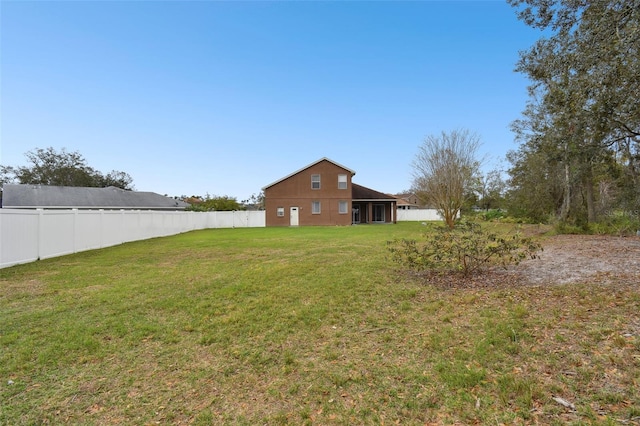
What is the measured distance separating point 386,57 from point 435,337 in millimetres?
15071

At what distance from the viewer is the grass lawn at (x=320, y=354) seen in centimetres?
239

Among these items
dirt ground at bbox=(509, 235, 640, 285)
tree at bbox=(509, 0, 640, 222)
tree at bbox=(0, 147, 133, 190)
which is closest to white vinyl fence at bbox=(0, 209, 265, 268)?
dirt ground at bbox=(509, 235, 640, 285)

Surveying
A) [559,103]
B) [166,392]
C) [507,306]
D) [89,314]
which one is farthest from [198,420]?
[559,103]

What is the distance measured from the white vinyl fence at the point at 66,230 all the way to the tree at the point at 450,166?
59.5 ft

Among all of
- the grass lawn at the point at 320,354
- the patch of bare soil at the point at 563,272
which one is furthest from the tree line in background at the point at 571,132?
the grass lawn at the point at 320,354

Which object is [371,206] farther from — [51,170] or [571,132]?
[51,170]

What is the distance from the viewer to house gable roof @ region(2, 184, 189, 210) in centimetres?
2908

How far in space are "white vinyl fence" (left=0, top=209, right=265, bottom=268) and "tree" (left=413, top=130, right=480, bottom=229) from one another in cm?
1812

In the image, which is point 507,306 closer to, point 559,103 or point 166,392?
point 166,392

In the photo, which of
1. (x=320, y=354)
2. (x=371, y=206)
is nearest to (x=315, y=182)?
(x=371, y=206)

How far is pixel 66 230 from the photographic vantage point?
34.9 ft

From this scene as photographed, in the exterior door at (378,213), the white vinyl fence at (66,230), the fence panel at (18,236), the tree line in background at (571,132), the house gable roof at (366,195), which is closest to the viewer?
the tree line in background at (571,132)

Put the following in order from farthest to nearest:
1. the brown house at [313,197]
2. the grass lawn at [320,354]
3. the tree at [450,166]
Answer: the brown house at [313,197], the tree at [450,166], the grass lawn at [320,354]

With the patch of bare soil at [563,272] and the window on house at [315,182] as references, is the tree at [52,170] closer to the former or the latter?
the window on house at [315,182]
